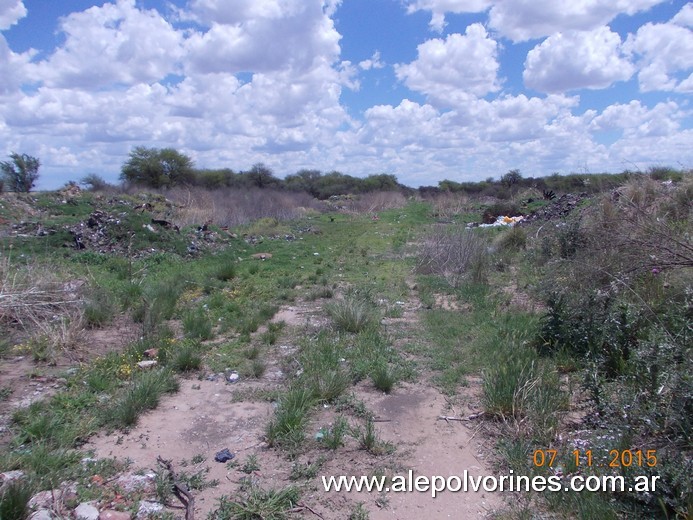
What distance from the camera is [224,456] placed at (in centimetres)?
376

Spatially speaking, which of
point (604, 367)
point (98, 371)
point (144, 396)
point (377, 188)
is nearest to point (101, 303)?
point (98, 371)

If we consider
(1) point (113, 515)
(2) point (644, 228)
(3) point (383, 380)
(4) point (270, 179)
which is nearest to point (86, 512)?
(1) point (113, 515)

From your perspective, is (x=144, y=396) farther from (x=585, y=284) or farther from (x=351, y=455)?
(x=585, y=284)

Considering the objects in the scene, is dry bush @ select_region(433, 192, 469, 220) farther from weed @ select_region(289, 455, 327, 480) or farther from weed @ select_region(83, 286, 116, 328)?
weed @ select_region(289, 455, 327, 480)

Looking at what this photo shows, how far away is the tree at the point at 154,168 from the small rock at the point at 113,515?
3127cm

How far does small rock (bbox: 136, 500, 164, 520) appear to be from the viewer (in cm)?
310

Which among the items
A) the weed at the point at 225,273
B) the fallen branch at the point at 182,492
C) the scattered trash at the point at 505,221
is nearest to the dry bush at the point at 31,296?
the fallen branch at the point at 182,492

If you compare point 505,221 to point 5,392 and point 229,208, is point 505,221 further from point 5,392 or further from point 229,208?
point 5,392

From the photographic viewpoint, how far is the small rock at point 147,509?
10.2 ft

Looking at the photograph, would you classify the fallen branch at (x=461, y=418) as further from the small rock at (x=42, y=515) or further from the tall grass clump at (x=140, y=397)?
the small rock at (x=42, y=515)

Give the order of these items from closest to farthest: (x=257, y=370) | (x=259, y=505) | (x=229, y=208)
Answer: (x=259, y=505), (x=257, y=370), (x=229, y=208)

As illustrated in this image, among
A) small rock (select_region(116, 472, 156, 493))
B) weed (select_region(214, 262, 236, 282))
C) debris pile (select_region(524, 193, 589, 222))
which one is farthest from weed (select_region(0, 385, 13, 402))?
debris pile (select_region(524, 193, 589, 222))

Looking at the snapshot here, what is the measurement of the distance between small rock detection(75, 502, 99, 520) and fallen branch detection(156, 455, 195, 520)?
0.45 m

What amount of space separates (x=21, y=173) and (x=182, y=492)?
24.2 meters
